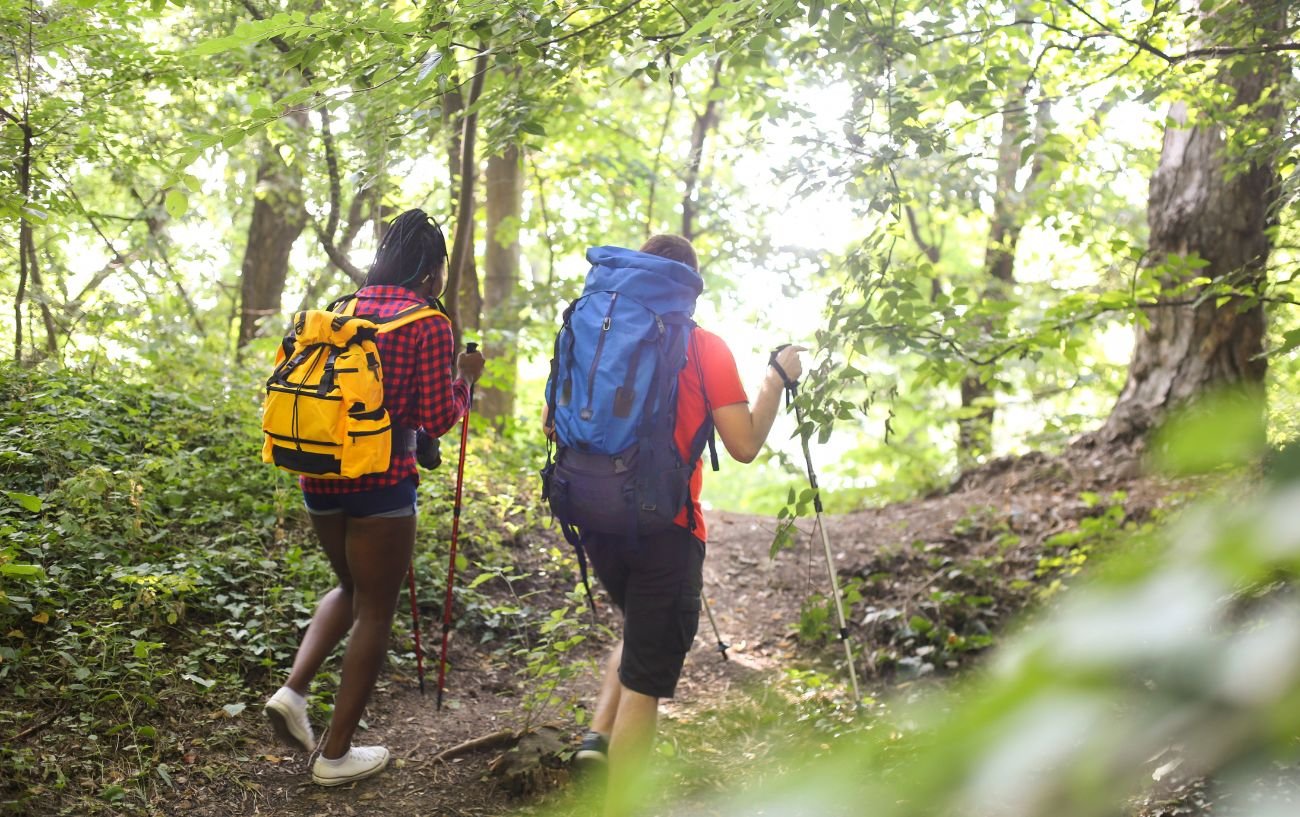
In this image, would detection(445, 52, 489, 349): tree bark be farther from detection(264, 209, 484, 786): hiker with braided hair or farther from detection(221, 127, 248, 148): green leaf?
detection(221, 127, 248, 148): green leaf

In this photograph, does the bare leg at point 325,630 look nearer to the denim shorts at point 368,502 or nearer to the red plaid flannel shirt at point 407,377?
the denim shorts at point 368,502

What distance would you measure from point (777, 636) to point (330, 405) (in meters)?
4.08

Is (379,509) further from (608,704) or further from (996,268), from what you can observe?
(996,268)

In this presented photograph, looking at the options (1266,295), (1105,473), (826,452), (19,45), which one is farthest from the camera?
(826,452)

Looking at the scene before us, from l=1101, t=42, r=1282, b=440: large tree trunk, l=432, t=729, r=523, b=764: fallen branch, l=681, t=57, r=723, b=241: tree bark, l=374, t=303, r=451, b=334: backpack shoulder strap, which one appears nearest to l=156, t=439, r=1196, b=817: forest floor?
l=432, t=729, r=523, b=764: fallen branch

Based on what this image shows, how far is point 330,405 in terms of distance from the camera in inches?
135

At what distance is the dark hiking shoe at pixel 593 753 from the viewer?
12.4ft

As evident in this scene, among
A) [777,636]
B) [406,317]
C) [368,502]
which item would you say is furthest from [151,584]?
[777,636]

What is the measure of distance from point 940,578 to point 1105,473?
5.73 ft

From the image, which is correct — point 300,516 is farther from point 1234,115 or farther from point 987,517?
point 1234,115

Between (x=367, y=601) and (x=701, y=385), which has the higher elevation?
(x=701, y=385)

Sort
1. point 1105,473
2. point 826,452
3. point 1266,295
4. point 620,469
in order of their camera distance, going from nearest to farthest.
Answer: point 620,469
point 1266,295
point 1105,473
point 826,452

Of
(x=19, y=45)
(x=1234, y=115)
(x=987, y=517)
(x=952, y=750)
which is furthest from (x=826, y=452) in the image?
(x=952, y=750)

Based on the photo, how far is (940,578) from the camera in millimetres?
6422
